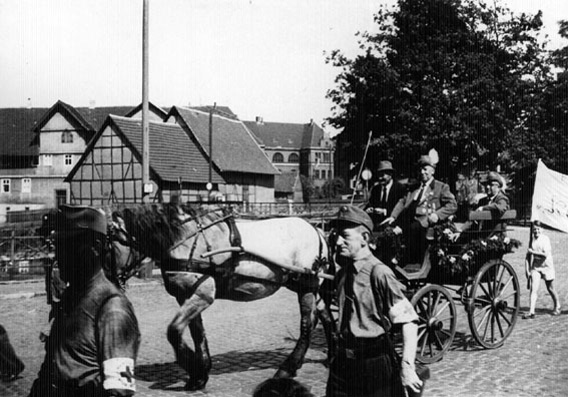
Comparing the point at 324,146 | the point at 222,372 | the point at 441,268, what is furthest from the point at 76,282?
the point at 324,146

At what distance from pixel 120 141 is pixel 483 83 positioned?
20.7 m

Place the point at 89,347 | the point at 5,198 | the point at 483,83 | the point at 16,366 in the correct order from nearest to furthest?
the point at 89,347 < the point at 16,366 < the point at 483,83 < the point at 5,198

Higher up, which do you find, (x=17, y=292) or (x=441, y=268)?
(x=441, y=268)

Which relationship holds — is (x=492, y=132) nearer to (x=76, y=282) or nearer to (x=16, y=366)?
(x=16, y=366)

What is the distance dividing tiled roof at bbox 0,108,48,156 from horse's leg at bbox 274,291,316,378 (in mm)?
52675

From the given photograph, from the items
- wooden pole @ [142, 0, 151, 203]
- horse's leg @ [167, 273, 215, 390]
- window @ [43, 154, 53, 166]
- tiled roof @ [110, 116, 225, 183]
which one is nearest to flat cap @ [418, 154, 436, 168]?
horse's leg @ [167, 273, 215, 390]

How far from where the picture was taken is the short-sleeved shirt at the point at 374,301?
3729mm

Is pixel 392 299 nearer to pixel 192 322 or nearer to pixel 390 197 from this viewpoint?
pixel 192 322

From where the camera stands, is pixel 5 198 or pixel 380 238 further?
pixel 5 198

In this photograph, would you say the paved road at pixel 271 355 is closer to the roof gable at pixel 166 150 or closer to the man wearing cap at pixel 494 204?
the man wearing cap at pixel 494 204

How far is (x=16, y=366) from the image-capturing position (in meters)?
6.23

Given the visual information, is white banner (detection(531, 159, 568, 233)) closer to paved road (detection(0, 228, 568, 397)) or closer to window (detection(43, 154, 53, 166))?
paved road (detection(0, 228, 568, 397))

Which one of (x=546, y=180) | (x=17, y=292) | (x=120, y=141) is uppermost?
(x=120, y=141)

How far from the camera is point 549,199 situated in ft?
34.2
